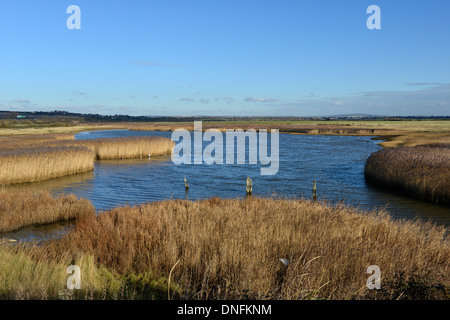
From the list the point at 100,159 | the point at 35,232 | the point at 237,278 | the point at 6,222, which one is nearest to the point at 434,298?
the point at 237,278

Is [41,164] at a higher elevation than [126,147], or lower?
lower

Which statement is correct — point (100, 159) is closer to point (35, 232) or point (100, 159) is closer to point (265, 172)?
→ point (265, 172)

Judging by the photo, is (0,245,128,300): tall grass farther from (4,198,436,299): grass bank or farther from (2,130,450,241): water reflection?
(2,130,450,241): water reflection

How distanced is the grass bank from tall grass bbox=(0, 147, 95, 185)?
52.4ft

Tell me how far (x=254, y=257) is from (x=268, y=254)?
0.45m

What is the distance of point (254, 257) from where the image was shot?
656 cm

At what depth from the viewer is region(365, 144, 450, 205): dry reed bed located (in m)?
18.3

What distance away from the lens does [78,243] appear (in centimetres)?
854

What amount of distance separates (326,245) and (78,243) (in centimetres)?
566
